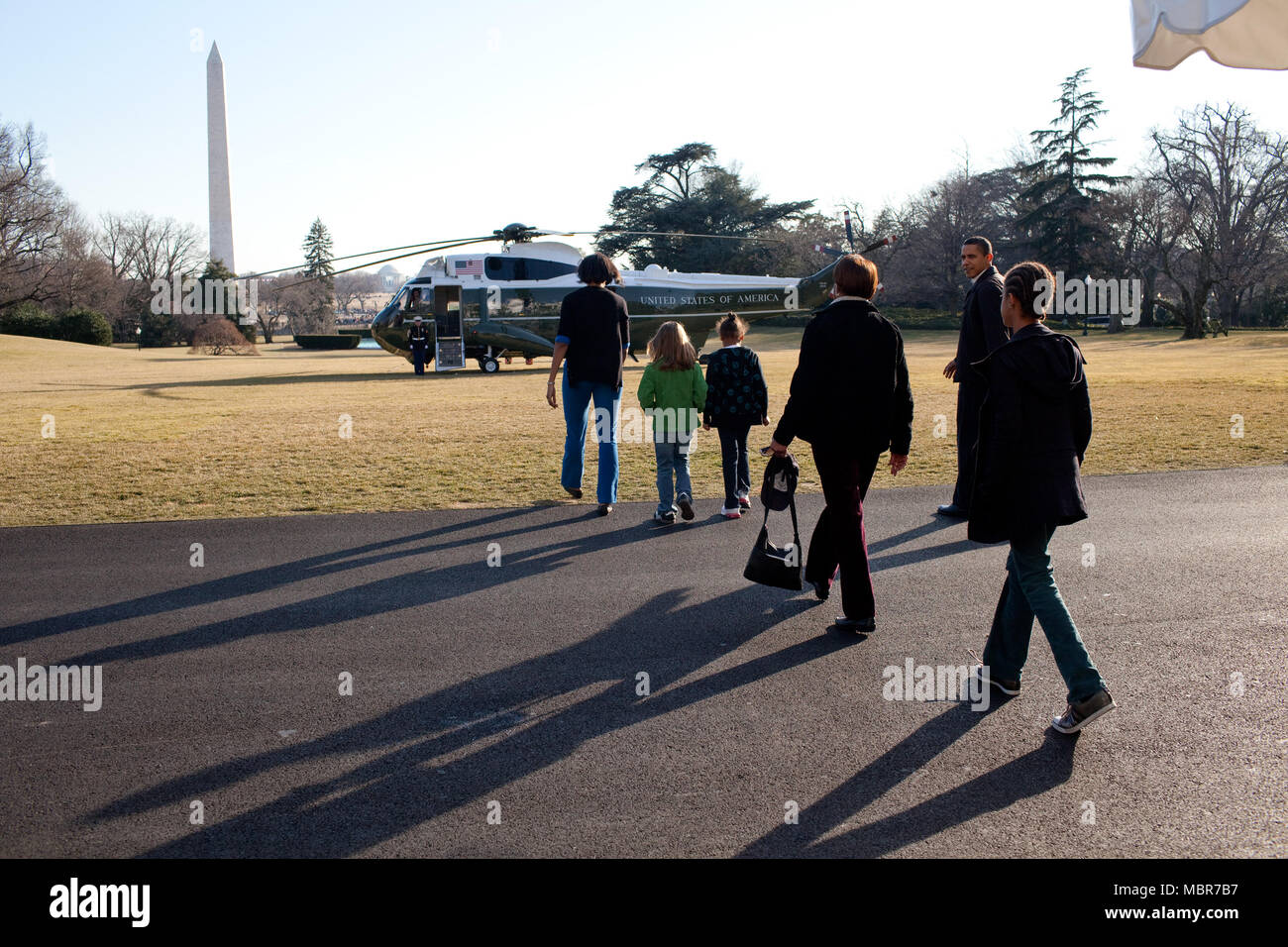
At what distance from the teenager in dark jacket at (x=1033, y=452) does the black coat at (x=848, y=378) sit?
115 centimetres

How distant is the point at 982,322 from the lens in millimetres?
7816

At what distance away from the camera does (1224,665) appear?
15.5 feet

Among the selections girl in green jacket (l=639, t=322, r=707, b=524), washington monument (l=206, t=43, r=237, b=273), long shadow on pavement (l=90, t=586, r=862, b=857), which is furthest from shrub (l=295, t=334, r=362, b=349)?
long shadow on pavement (l=90, t=586, r=862, b=857)

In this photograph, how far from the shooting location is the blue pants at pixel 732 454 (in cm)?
849

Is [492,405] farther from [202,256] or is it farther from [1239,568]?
[202,256]

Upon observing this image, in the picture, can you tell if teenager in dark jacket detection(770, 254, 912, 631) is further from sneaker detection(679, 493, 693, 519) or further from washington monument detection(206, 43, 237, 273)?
washington monument detection(206, 43, 237, 273)

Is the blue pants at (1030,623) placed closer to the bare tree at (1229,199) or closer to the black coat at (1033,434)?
the black coat at (1033,434)

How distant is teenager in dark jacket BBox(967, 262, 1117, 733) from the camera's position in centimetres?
416

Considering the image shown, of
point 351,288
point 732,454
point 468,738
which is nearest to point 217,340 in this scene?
point 732,454

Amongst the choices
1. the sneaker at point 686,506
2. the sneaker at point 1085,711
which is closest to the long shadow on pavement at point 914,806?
the sneaker at point 1085,711

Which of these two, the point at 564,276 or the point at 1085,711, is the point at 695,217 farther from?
the point at 1085,711

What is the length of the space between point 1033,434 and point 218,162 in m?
70.4
